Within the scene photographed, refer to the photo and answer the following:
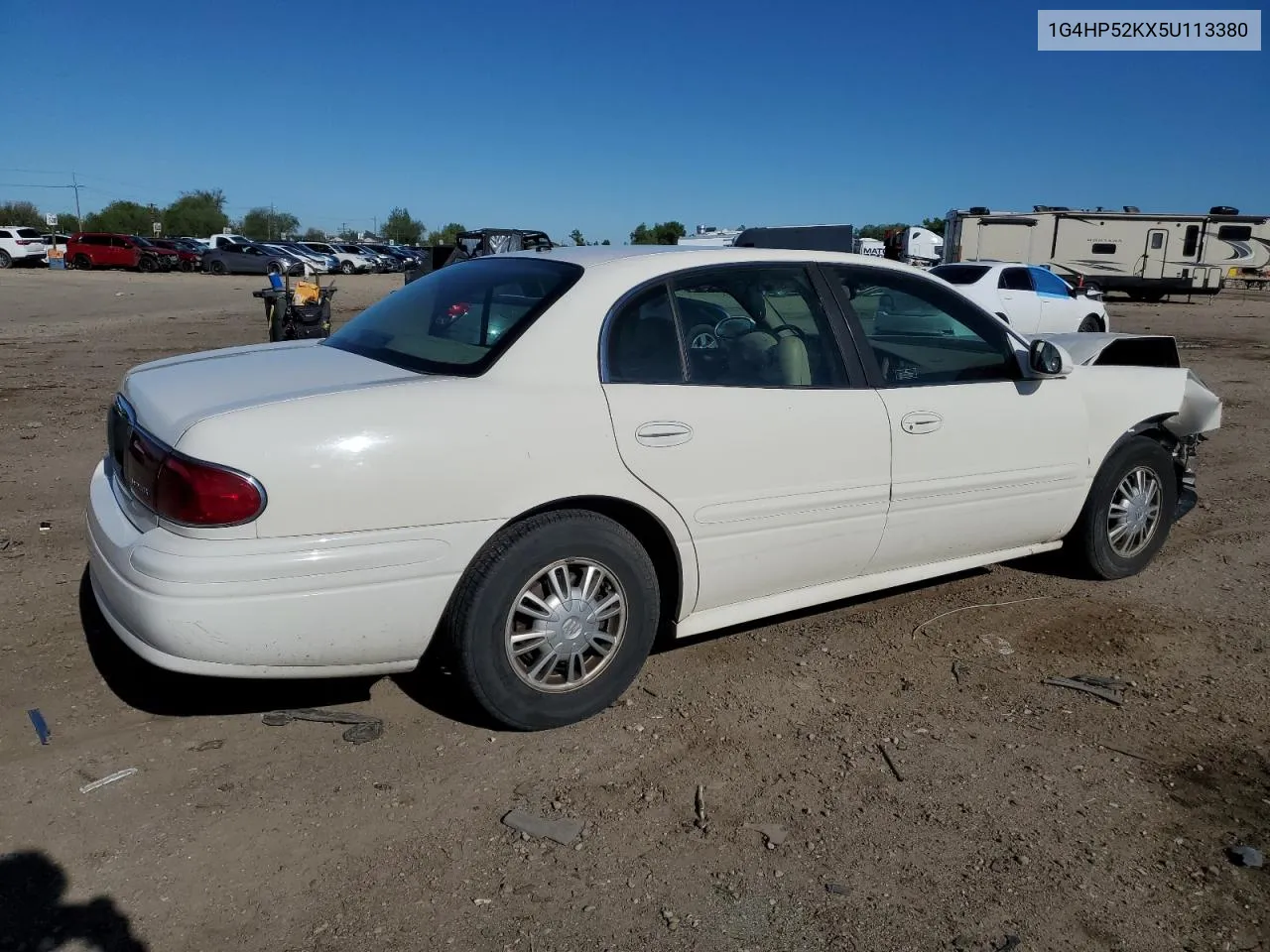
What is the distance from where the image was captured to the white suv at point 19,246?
139 ft

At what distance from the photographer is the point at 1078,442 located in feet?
14.8

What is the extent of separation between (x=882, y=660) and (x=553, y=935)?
2048mm

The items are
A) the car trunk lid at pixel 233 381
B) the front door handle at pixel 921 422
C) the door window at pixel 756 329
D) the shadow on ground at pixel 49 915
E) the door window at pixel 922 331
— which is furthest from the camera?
the door window at pixel 922 331

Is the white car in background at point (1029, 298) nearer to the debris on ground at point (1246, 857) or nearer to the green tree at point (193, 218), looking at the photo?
the debris on ground at point (1246, 857)

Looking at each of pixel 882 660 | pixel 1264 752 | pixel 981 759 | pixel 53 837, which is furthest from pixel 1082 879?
pixel 53 837

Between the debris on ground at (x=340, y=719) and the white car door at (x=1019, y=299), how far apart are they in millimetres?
15612

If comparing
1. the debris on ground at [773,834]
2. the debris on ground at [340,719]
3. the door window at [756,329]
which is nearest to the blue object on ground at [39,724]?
the debris on ground at [340,719]

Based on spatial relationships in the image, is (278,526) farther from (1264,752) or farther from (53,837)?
(1264,752)

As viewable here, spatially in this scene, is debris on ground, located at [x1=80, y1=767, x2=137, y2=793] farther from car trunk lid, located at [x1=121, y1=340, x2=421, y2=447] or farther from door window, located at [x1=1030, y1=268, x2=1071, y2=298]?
door window, located at [x1=1030, y1=268, x2=1071, y2=298]

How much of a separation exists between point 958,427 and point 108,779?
3.30 metres

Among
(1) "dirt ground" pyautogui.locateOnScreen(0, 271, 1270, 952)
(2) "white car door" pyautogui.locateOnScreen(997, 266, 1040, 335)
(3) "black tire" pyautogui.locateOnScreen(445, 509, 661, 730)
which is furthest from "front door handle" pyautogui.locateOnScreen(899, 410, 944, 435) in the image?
(2) "white car door" pyautogui.locateOnScreen(997, 266, 1040, 335)

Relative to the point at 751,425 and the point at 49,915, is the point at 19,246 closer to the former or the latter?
the point at 751,425

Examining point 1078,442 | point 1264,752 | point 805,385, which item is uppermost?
point 805,385

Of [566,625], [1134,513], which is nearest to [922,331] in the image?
[1134,513]
